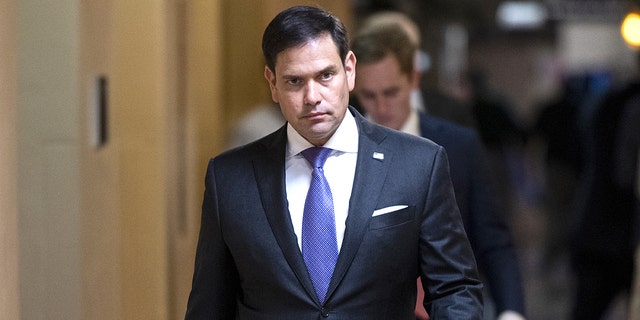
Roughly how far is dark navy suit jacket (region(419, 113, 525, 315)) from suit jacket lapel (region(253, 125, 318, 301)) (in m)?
0.97

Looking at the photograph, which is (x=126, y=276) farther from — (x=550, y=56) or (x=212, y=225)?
(x=550, y=56)

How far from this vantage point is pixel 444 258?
3.11 meters

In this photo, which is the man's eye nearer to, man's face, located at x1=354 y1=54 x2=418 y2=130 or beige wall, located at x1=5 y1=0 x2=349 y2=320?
man's face, located at x1=354 y1=54 x2=418 y2=130

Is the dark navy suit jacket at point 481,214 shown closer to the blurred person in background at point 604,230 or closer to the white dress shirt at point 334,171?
the white dress shirt at point 334,171

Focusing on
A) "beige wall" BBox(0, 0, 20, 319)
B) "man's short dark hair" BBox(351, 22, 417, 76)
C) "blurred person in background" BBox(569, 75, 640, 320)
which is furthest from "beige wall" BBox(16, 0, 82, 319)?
"blurred person in background" BBox(569, 75, 640, 320)

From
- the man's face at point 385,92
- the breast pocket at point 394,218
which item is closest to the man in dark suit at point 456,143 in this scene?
the man's face at point 385,92

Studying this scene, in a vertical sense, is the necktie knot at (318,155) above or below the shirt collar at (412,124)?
above

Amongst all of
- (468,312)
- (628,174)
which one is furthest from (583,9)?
(468,312)

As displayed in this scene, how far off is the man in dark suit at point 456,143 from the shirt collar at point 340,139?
754 mm

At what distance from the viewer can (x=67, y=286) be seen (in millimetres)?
4652

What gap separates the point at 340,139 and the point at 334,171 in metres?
0.08

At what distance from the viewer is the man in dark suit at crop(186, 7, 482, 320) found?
3078 mm

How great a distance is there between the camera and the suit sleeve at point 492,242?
13.8 feet

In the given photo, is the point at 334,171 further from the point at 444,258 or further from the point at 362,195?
the point at 444,258
